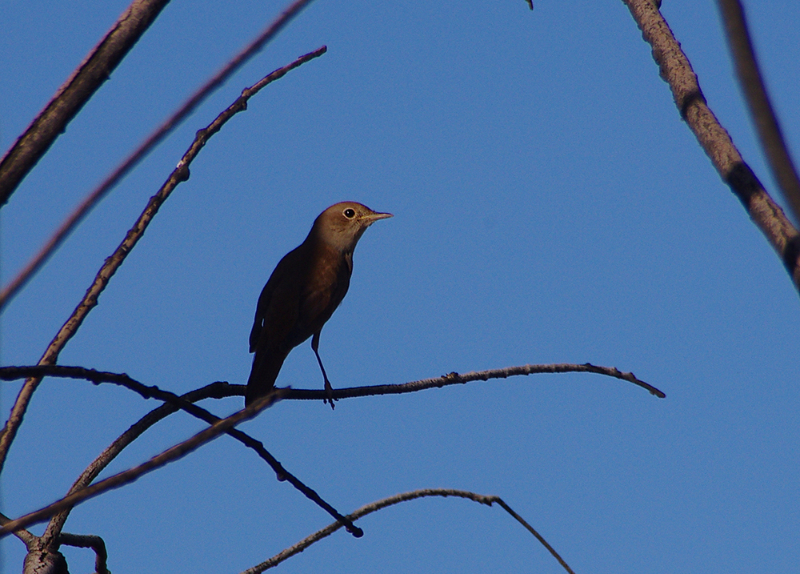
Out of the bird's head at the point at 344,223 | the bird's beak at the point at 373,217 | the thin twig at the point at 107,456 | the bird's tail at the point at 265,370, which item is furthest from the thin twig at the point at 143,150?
the bird's beak at the point at 373,217

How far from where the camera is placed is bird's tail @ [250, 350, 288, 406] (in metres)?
5.87

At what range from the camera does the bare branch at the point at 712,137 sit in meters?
1.28

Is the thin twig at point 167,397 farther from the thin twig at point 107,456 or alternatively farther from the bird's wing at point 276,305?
the bird's wing at point 276,305

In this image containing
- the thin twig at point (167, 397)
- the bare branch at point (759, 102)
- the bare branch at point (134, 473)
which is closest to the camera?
the bare branch at point (759, 102)

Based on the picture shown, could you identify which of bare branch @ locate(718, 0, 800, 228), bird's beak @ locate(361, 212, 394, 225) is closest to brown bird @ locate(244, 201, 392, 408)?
bird's beak @ locate(361, 212, 394, 225)

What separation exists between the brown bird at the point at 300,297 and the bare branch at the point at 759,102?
5123 mm

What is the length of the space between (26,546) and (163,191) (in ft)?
4.01

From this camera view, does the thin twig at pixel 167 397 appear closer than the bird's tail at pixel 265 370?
Yes

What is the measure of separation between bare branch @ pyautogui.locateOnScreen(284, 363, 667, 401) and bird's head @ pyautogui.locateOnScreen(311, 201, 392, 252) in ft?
13.2

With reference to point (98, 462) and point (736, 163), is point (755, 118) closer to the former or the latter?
point (736, 163)

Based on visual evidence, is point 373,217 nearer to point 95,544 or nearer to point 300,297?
point 300,297

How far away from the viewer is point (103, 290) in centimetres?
284

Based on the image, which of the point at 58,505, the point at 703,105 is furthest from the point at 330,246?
the point at 58,505

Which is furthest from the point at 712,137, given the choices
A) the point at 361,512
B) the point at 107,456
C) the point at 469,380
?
the point at 107,456
